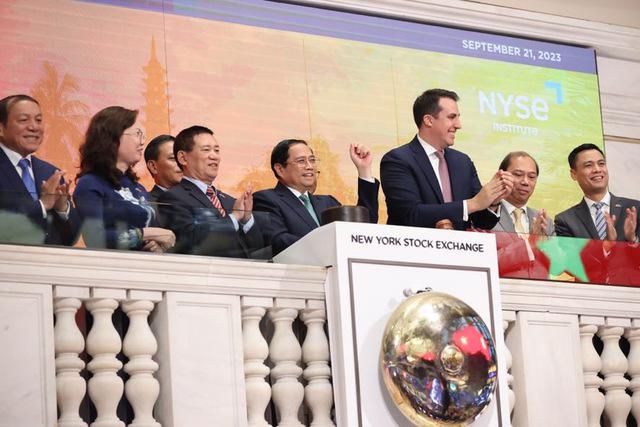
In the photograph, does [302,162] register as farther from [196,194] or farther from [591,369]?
[591,369]

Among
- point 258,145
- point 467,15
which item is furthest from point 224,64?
point 467,15

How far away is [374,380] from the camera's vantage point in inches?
170

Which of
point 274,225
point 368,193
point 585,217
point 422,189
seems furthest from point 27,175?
point 585,217

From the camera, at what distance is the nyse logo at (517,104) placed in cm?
875

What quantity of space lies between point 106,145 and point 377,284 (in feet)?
6.80

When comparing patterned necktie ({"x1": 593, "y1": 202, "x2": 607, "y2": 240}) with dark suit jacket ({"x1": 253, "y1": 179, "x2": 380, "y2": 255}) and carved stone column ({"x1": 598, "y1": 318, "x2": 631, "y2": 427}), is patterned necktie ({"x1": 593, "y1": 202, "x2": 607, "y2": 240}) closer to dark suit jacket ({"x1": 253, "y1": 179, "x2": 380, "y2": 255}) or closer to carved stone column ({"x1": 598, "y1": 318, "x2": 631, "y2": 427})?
carved stone column ({"x1": 598, "y1": 318, "x2": 631, "y2": 427})

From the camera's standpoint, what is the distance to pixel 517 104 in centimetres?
886

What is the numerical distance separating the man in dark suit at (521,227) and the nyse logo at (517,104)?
0.29 m

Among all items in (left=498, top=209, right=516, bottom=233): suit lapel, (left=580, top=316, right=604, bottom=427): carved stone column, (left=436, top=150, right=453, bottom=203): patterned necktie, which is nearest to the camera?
(left=580, top=316, right=604, bottom=427): carved stone column

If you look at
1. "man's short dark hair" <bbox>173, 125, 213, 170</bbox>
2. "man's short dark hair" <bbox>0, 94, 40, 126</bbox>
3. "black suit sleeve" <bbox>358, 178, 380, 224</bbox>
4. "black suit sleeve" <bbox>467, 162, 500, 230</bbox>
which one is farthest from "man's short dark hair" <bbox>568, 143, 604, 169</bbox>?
"man's short dark hair" <bbox>0, 94, 40, 126</bbox>

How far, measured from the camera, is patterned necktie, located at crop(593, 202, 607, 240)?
601cm

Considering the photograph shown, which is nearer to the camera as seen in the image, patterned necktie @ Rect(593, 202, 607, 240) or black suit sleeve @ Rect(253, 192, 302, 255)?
black suit sleeve @ Rect(253, 192, 302, 255)

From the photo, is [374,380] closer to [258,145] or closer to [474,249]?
[474,249]

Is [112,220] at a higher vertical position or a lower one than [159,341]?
higher
